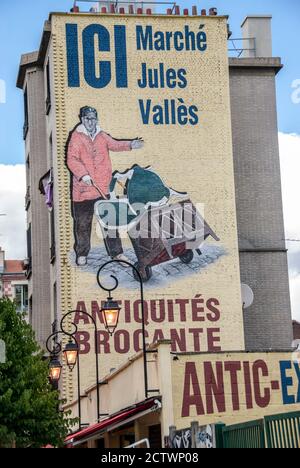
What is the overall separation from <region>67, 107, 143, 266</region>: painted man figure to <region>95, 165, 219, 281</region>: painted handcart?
16.2 inches

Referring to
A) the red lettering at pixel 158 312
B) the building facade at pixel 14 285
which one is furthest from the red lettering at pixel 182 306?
the building facade at pixel 14 285

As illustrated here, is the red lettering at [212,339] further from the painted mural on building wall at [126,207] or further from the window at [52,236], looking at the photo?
the window at [52,236]

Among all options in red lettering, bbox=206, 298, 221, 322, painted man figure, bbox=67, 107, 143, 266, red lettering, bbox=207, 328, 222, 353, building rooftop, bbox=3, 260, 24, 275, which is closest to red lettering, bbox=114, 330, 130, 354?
painted man figure, bbox=67, 107, 143, 266

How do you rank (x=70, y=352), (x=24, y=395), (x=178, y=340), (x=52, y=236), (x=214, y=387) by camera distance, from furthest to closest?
1. (x=52, y=236)
2. (x=178, y=340)
3. (x=70, y=352)
4. (x=24, y=395)
5. (x=214, y=387)

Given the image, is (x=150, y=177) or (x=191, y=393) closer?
(x=191, y=393)

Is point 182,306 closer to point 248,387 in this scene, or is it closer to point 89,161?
point 89,161

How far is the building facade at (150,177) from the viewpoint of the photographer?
157 ft

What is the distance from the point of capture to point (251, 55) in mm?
56344

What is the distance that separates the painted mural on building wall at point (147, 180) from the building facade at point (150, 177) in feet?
0.14

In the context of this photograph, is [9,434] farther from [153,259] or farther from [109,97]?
[109,97]

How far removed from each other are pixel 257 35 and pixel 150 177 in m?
11.9

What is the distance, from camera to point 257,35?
Answer: 57031mm

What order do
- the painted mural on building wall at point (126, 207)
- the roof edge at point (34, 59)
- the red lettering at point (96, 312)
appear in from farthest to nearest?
the roof edge at point (34, 59), the painted mural on building wall at point (126, 207), the red lettering at point (96, 312)

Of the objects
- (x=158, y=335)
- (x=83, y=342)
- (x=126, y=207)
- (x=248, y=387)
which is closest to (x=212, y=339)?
(x=158, y=335)
